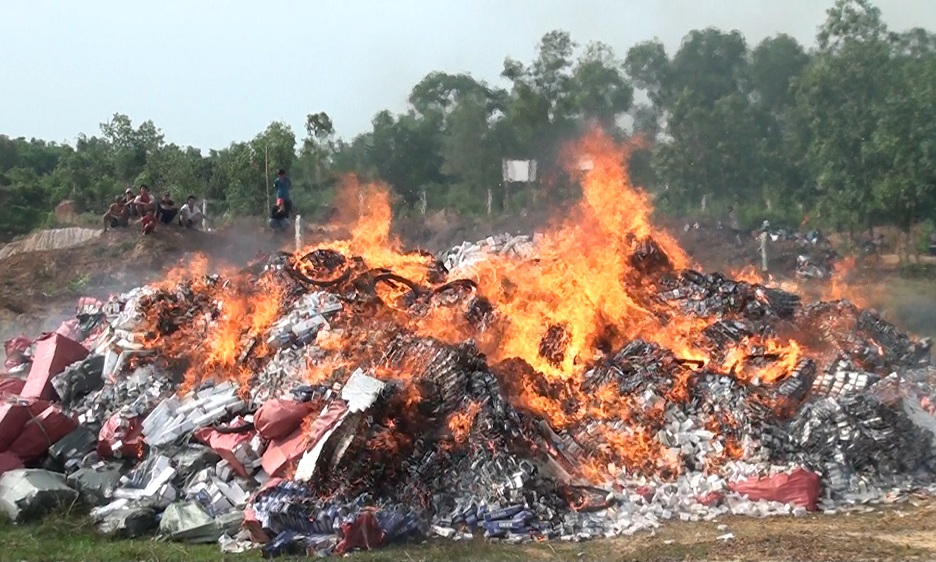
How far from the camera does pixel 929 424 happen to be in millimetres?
8820

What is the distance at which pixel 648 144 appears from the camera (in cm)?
3369

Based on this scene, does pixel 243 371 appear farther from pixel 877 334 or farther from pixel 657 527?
pixel 877 334

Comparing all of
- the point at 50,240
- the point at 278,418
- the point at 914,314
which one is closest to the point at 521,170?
the point at 50,240

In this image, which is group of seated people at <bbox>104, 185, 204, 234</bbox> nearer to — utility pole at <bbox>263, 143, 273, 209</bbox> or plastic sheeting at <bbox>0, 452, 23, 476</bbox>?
utility pole at <bbox>263, 143, 273, 209</bbox>

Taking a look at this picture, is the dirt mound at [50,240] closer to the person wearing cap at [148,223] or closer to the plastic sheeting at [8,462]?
the person wearing cap at [148,223]

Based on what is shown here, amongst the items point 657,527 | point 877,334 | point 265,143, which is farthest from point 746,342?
point 265,143

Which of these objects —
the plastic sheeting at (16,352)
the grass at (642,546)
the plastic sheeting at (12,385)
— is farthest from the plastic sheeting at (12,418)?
the plastic sheeting at (16,352)

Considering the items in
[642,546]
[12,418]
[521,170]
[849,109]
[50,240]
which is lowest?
[642,546]

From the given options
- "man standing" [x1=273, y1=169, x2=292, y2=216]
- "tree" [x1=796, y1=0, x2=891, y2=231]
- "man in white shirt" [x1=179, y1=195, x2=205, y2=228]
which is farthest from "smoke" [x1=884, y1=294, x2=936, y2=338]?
"man in white shirt" [x1=179, y1=195, x2=205, y2=228]

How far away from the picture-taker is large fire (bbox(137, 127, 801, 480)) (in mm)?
9031

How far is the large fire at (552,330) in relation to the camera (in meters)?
9.03

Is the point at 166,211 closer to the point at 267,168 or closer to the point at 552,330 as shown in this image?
the point at 267,168

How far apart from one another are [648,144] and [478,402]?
89.9 ft

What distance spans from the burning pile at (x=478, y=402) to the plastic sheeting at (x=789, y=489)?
2cm
